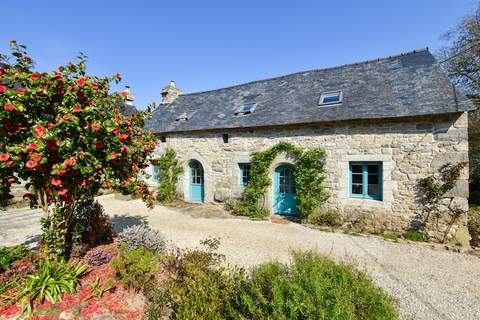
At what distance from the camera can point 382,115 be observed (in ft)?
22.7

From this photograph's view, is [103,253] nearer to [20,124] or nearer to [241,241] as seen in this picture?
[20,124]

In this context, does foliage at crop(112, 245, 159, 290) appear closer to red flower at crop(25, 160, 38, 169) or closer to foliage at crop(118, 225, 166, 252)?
foliage at crop(118, 225, 166, 252)

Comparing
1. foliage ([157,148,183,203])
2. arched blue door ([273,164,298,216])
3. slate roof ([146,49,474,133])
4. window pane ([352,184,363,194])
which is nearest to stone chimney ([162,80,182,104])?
slate roof ([146,49,474,133])

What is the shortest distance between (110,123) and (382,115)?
7055 mm

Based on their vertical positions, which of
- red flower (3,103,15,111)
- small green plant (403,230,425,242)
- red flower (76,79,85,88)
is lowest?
small green plant (403,230,425,242)

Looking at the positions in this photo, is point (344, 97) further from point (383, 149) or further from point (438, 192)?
point (438, 192)

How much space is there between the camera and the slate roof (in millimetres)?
6930

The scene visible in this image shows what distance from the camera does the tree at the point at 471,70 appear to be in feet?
38.2

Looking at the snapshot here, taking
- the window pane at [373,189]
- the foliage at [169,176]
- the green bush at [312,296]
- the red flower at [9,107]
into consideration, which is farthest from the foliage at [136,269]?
the foliage at [169,176]

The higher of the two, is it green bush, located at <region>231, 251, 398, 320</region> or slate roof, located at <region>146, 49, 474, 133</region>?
slate roof, located at <region>146, 49, 474, 133</region>

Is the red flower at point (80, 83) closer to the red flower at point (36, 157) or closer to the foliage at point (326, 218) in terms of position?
the red flower at point (36, 157)

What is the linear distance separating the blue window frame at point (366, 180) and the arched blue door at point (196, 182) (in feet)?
20.9

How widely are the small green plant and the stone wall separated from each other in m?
0.41

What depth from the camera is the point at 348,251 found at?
18.5ft
